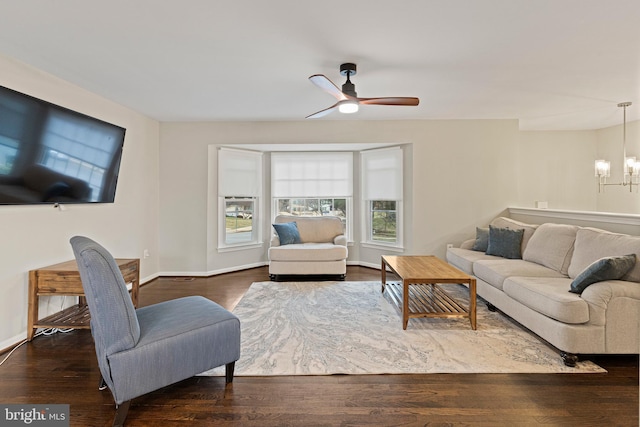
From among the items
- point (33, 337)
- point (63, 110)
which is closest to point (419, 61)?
point (63, 110)

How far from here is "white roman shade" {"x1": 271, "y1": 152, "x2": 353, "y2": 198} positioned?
19.5 feet

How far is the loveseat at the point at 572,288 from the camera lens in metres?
2.41

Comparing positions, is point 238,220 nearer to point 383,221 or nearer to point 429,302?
point 383,221

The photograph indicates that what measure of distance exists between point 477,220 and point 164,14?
4.90m

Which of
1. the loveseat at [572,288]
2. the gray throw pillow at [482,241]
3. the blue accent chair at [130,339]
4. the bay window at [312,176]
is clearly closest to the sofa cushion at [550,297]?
the loveseat at [572,288]

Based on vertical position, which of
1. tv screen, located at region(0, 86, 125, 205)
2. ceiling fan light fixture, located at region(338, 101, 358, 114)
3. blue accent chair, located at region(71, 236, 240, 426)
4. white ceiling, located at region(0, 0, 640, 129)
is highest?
white ceiling, located at region(0, 0, 640, 129)

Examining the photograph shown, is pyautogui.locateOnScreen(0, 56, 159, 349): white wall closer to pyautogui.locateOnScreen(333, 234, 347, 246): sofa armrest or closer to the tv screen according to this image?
the tv screen

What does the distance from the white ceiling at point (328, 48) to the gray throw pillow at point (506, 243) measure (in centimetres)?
171

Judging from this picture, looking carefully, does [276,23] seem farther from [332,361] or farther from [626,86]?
[626,86]

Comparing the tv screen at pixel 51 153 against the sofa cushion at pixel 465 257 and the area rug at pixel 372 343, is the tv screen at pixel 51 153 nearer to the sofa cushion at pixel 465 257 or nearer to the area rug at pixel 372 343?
the area rug at pixel 372 343

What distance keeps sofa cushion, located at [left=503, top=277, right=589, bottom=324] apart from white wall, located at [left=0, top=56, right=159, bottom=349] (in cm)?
449

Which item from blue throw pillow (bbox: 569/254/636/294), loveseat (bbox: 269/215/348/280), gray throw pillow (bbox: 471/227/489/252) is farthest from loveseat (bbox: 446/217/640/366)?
loveseat (bbox: 269/215/348/280)

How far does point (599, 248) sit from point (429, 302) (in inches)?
65.2

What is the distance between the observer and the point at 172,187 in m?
5.14
